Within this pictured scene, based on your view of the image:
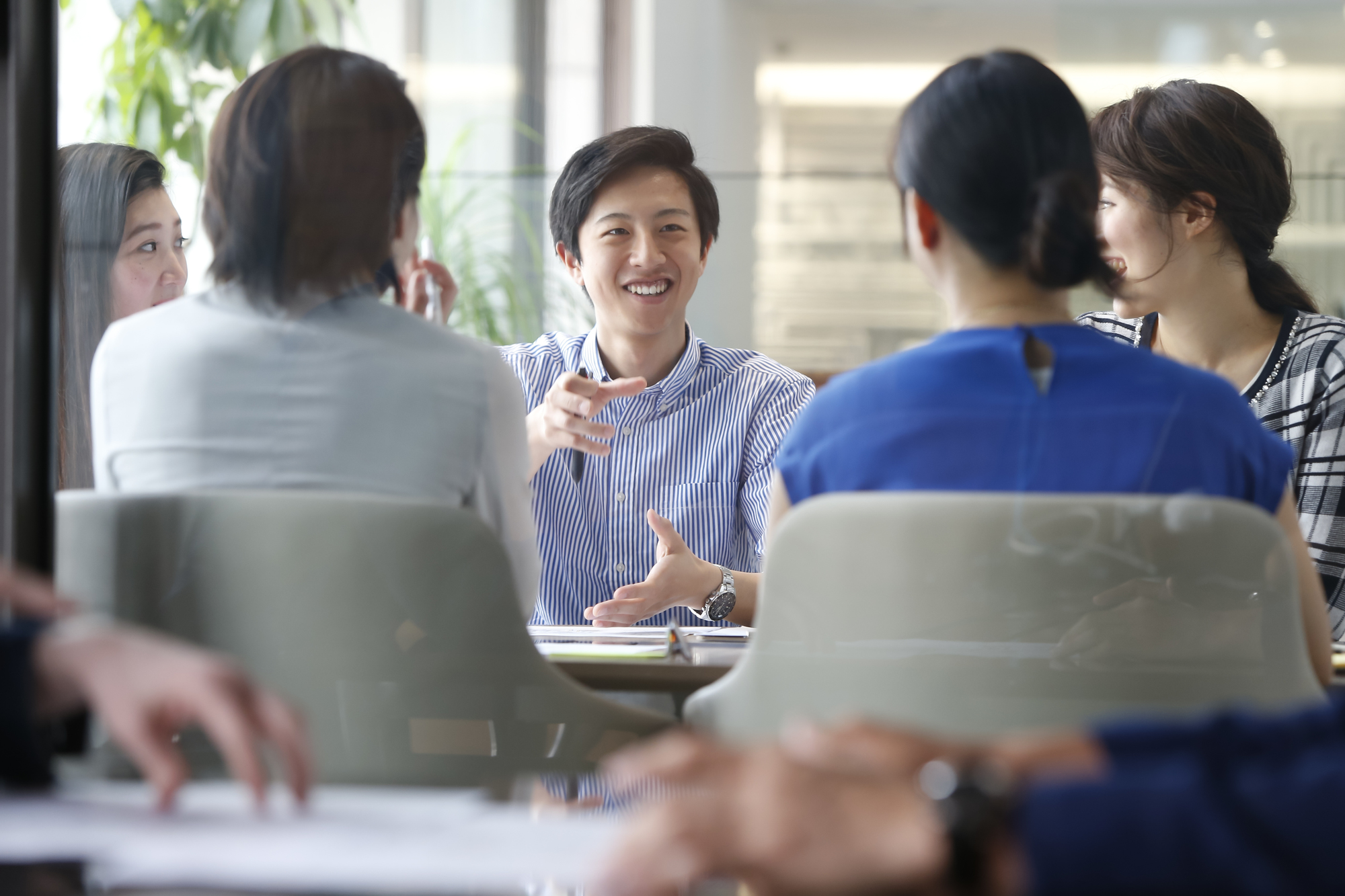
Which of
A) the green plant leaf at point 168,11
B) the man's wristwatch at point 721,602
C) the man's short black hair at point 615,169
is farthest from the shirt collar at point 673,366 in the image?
the green plant leaf at point 168,11

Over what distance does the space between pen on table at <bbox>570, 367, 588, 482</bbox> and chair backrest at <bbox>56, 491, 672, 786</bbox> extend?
0.89m

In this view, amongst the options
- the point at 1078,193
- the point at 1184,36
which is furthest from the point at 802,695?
the point at 1184,36

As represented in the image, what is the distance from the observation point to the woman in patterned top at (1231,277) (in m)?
1.63

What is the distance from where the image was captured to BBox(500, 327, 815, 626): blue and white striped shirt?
1.87 meters

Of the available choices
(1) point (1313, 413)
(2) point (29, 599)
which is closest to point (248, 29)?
(2) point (29, 599)

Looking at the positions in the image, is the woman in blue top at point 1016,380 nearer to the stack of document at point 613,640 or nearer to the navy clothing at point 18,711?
the stack of document at point 613,640

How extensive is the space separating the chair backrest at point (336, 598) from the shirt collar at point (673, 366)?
1047 millimetres

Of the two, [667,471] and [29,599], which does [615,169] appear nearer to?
[667,471]

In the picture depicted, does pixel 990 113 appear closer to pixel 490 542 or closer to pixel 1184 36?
pixel 490 542

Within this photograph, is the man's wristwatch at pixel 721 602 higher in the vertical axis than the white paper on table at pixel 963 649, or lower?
lower

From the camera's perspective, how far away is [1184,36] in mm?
5105

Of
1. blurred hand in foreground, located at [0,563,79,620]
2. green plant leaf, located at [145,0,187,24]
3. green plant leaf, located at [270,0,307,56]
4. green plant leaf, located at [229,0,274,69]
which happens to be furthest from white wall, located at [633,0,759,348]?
blurred hand in foreground, located at [0,563,79,620]

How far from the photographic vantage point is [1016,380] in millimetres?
978

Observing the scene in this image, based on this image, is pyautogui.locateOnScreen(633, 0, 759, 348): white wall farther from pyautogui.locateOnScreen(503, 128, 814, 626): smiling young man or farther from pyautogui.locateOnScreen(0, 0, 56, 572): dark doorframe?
pyautogui.locateOnScreen(0, 0, 56, 572): dark doorframe
